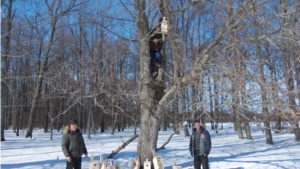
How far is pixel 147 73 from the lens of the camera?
6578 mm

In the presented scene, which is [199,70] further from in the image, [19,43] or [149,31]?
[19,43]

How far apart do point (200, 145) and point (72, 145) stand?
315cm

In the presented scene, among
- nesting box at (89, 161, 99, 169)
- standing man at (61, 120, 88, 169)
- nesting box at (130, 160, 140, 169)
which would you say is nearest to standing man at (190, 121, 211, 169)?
nesting box at (130, 160, 140, 169)

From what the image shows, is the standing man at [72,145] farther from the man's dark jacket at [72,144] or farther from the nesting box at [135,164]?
the nesting box at [135,164]

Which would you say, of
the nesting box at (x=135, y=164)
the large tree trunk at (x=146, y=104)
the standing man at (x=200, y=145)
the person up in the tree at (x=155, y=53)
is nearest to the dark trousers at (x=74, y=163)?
the nesting box at (x=135, y=164)

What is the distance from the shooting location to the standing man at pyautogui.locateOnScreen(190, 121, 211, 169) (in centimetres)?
661

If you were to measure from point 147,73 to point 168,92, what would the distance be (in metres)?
0.80

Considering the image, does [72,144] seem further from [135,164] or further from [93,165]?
[135,164]

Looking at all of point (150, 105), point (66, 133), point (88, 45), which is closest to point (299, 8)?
Answer: point (150, 105)

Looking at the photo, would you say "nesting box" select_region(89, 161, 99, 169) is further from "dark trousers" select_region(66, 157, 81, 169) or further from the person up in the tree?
the person up in the tree

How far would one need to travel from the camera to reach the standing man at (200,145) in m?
6.61

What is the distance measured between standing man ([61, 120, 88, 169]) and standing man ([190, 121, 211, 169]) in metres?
2.87

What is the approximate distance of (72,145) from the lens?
5.29 m

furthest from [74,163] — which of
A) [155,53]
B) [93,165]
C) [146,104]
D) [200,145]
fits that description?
[155,53]
